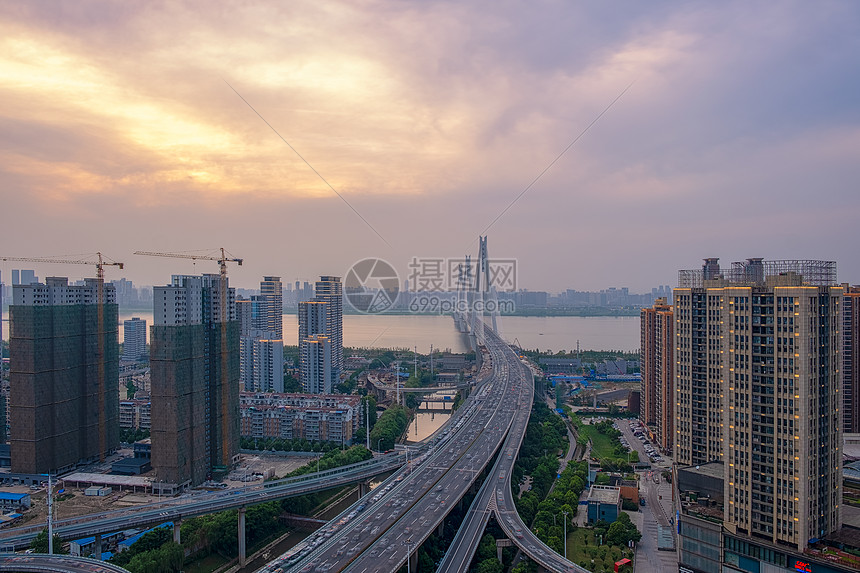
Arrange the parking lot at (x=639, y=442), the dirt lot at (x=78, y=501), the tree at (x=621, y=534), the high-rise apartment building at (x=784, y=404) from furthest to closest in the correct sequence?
the parking lot at (x=639, y=442) < the dirt lot at (x=78, y=501) < the tree at (x=621, y=534) < the high-rise apartment building at (x=784, y=404)

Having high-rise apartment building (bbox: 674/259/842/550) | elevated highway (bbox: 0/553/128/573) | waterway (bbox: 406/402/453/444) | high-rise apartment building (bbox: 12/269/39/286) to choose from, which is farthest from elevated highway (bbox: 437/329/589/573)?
high-rise apartment building (bbox: 12/269/39/286)

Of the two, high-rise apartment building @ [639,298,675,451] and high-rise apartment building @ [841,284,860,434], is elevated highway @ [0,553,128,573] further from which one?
high-rise apartment building @ [841,284,860,434]

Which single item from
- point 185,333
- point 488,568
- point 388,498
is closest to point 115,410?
point 185,333

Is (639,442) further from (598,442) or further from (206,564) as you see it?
(206,564)

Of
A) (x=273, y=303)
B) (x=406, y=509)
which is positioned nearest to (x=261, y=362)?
(x=273, y=303)

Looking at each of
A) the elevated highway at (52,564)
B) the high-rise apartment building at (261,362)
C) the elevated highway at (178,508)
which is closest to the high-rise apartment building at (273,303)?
the high-rise apartment building at (261,362)

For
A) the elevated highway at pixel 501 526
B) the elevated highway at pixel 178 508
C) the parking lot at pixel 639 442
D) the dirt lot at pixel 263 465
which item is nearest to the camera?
the elevated highway at pixel 501 526

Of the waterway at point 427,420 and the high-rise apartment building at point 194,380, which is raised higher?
the high-rise apartment building at point 194,380

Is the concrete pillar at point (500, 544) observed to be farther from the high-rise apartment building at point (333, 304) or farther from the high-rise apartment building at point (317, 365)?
the high-rise apartment building at point (333, 304)
